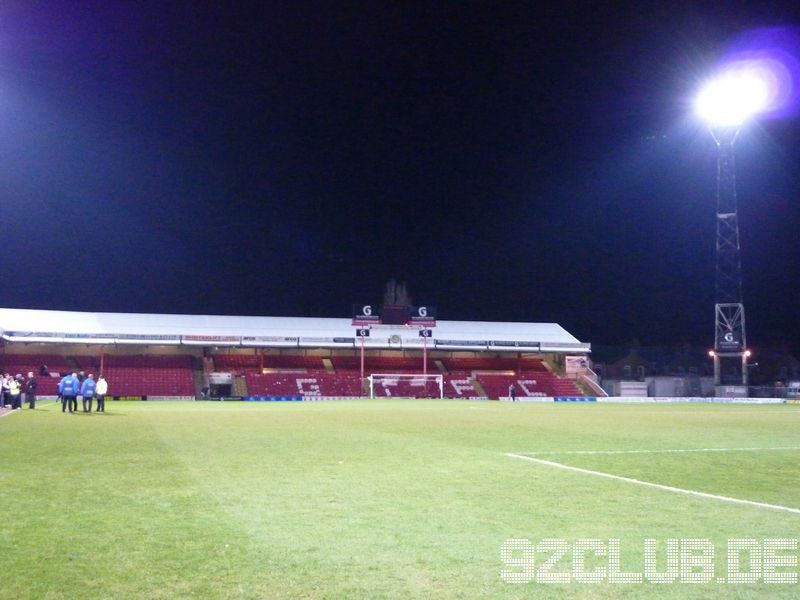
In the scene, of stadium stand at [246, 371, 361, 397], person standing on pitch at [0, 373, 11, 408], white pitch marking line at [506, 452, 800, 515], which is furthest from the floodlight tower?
person standing on pitch at [0, 373, 11, 408]

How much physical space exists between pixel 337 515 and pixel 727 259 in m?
61.1

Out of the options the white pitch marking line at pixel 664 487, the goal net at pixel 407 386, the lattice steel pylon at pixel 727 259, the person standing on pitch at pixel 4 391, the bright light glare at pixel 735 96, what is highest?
the bright light glare at pixel 735 96

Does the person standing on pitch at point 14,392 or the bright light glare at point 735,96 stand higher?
the bright light glare at point 735,96

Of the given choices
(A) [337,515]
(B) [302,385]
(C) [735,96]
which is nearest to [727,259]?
(C) [735,96]

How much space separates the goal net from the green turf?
49.5 meters

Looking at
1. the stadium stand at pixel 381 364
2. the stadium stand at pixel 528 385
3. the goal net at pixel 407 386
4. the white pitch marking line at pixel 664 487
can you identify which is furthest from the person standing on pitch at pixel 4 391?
the stadium stand at pixel 528 385

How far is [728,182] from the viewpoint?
192 ft

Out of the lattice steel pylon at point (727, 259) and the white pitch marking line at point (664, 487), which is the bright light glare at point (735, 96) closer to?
the lattice steel pylon at point (727, 259)

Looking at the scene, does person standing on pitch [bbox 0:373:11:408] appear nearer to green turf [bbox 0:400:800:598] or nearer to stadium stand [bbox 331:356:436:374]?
green turf [bbox 0:400:800:598]

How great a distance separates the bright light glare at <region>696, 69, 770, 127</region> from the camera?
50.3 m

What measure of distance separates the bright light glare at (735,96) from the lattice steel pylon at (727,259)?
16.0 ft

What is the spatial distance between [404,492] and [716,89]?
51.2 meters

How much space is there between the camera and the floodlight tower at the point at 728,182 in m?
51.2

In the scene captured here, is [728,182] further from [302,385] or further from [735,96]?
[302,385]
